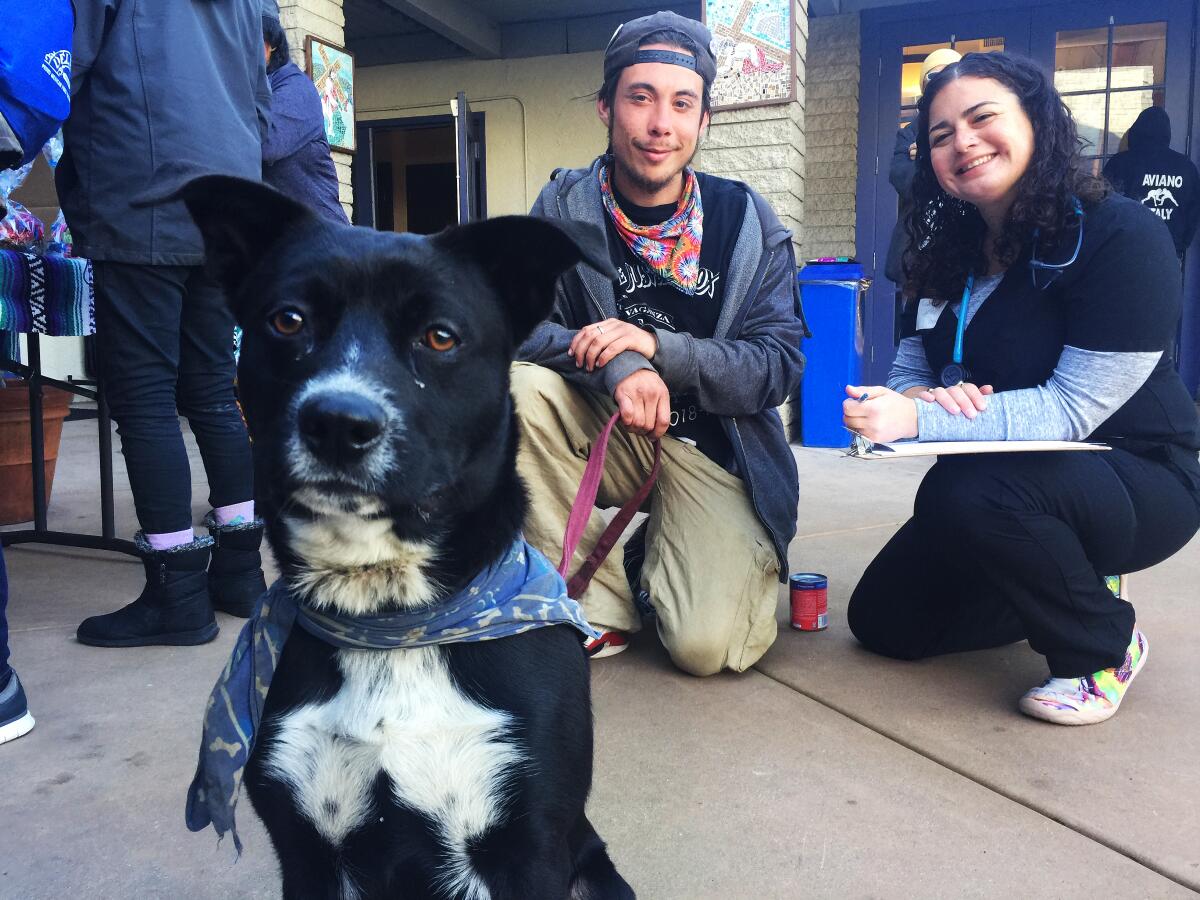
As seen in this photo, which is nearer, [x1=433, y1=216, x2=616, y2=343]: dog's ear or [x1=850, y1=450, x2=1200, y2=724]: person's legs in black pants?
[x1=433, y1=216, x2=616, y2=343]: dog's ear

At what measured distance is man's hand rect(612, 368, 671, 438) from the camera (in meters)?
2.51

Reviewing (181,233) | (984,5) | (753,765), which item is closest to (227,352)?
(181,233)

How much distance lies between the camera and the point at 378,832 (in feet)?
4.64

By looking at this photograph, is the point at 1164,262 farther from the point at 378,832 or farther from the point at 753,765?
the point at 378,832

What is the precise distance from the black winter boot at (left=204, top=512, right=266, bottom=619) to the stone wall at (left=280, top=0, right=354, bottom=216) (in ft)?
9.79

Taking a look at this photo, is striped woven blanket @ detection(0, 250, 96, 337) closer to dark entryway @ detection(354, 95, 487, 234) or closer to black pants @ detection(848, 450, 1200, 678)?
black pants @ detection(848, 450, 1200, 678)

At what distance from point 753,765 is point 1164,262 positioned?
146 centimetres

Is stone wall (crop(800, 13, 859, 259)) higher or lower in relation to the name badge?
higher

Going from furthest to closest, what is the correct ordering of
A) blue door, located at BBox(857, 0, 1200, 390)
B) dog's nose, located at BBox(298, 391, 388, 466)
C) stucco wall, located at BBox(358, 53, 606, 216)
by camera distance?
stucco wall, located at BBox(358, 53, 606, 216) → blue door, located at BBox(857, 0, 1200, 390) → dog's nose, located at BBox(298, 391, 388, 466)

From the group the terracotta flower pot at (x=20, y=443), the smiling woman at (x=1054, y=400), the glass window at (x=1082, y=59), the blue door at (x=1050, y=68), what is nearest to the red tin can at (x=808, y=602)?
the smiling woman at (x=1054, y=400)

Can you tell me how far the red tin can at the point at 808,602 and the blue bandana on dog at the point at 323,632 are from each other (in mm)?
1544

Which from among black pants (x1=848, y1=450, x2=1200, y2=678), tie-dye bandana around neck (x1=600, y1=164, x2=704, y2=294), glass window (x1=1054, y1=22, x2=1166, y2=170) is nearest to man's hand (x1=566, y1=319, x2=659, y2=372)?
tie-dye bandana around neck (x1=600, y1=164, x2=704, y2=294)

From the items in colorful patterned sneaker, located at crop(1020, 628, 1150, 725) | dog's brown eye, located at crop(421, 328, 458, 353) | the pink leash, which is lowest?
colorful patterned sneaker, located at crop(1020, 628, 1150, 725)

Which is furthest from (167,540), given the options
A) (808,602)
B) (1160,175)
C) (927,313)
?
(1160,175)
